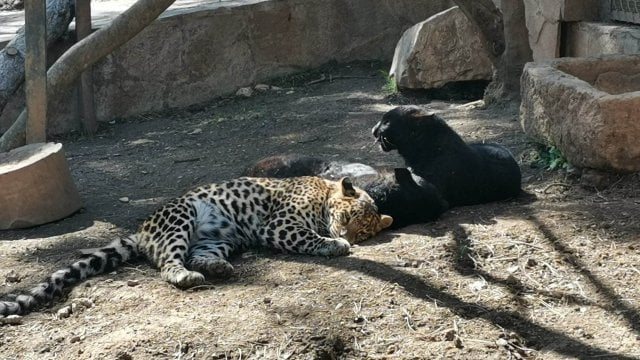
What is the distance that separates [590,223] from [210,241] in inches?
106

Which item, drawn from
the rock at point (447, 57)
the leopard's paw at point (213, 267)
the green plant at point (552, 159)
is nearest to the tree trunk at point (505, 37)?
the rock at point (447, 57)

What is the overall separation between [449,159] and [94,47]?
3274mm

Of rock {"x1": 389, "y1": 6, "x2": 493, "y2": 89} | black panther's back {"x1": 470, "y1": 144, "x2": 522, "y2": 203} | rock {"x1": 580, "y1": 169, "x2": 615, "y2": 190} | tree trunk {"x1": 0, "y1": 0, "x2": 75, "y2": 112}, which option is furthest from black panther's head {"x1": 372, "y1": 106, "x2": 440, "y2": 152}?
tree trunk {"x1": 0, "y1": 0, "x2": 75, "y2": 112}

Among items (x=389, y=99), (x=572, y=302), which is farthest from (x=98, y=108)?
(x=572, y=302)

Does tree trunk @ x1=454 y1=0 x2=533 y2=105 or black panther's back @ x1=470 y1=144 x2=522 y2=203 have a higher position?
tree trunk @ x1=454 y1=0 x2=533 y2=105

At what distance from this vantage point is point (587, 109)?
709 cm

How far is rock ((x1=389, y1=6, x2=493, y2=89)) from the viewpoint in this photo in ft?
38.8

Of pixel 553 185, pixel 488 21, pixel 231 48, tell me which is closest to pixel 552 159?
pixel 553 185

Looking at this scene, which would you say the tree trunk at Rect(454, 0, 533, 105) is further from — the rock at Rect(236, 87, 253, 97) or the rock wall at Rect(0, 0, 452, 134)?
the rock at Rect(236, 87, 253, 97)

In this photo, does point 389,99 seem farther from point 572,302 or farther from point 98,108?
point 572,302

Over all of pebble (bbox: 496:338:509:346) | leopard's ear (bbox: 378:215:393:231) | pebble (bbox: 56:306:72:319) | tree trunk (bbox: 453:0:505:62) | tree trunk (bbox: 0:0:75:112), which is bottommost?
pebble (bbox: 56:306:72:319)

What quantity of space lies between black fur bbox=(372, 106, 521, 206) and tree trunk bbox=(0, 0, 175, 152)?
221cm

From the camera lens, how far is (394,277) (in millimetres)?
5918

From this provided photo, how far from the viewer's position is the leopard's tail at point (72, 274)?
598 centimetres
